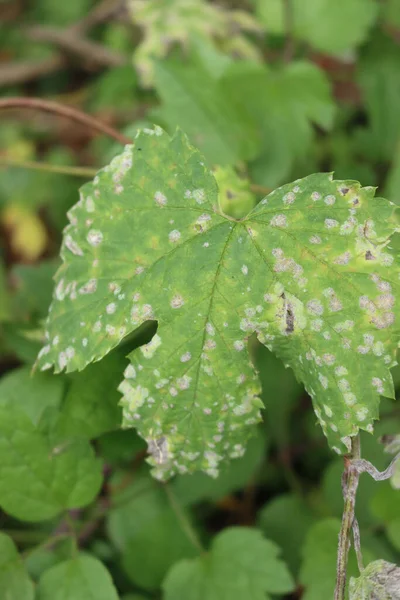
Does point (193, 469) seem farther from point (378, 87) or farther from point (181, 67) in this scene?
point (378, 87)

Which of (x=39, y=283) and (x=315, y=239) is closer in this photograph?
(x=315, y=239)

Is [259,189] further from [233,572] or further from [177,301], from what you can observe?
[233,572]

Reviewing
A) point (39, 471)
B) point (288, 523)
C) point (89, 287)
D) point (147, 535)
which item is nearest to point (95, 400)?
point (39, 471)

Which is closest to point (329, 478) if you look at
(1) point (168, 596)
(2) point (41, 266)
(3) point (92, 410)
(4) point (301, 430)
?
(4) point (301, 430)

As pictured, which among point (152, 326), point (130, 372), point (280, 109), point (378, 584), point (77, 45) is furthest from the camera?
point (77, 45)

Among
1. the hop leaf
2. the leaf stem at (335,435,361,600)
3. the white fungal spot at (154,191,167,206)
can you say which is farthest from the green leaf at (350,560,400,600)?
the white fungal spot at (154,191,167,206)

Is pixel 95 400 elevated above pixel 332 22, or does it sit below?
below
